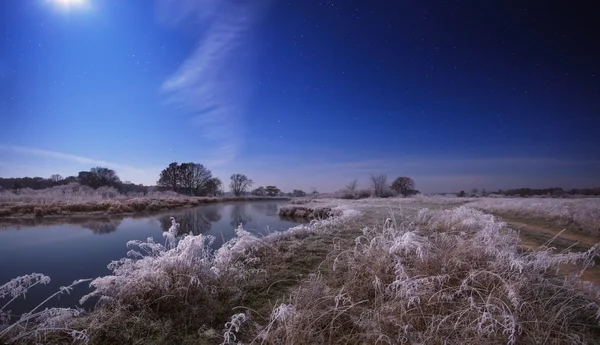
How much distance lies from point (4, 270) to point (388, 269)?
34.4 feet

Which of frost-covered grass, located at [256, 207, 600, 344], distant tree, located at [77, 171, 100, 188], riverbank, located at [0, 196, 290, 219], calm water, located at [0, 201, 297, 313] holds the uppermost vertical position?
distant tree, located at [77, 171, 100, 188]

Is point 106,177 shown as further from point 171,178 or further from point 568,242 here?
point 568,242

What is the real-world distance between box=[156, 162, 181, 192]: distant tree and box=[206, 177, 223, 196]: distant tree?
741cm

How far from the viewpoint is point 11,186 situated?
4666cm

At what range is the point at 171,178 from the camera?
2475 inches

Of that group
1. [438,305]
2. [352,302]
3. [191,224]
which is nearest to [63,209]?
[191,224]

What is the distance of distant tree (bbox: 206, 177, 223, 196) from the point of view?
68.8m

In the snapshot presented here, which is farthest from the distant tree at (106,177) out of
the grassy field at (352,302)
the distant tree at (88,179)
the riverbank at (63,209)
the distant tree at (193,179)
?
the grassy field at (352,302)

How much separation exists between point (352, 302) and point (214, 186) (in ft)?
228

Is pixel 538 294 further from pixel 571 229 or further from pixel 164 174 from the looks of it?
pixel 164 174

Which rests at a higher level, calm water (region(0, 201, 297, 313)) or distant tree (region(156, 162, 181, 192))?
distant tree (region(156, 162, 181, 192))

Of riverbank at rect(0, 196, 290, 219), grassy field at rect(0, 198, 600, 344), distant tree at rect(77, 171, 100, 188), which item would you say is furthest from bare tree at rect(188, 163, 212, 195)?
grassy field at rect(0, 198, 600, 344)

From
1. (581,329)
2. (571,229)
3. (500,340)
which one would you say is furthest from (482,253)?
(571,229)

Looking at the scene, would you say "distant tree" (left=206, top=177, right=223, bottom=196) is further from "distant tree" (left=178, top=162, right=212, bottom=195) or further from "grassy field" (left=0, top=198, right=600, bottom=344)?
"grassy field" (left=0, top=198, right=600, bottom=344)
